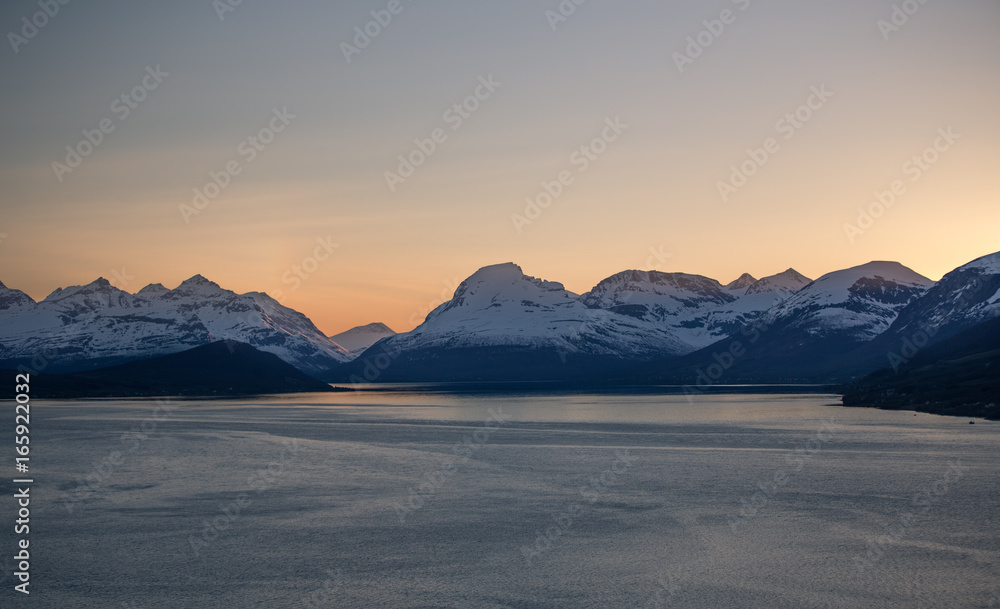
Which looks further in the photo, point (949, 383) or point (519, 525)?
point (949, 383)

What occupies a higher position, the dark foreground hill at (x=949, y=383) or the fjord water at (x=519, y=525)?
the dark foreground hill at (x=949, y=383)

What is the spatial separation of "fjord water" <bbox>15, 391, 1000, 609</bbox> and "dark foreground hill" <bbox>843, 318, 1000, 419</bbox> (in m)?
41.1

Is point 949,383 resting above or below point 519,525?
above

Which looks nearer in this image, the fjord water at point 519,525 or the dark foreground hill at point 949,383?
the fjord water at point 519,525

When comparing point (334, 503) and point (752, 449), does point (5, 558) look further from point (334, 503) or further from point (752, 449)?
point (752, 449)

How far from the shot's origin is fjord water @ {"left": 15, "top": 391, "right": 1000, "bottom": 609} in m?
24.3

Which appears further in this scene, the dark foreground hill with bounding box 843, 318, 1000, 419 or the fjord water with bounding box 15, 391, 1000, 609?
the dark foreground hill with bounding box 843, 318, 1000, 419

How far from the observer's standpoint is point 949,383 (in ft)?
397

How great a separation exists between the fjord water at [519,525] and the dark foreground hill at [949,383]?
4108cm

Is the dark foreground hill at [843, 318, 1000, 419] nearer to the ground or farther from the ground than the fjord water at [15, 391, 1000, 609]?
farther from the ground

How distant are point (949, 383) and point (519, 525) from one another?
110 metres

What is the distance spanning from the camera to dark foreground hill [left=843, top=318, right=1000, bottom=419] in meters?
103

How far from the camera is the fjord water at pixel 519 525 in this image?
957 inches

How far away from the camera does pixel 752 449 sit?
62.0 m
